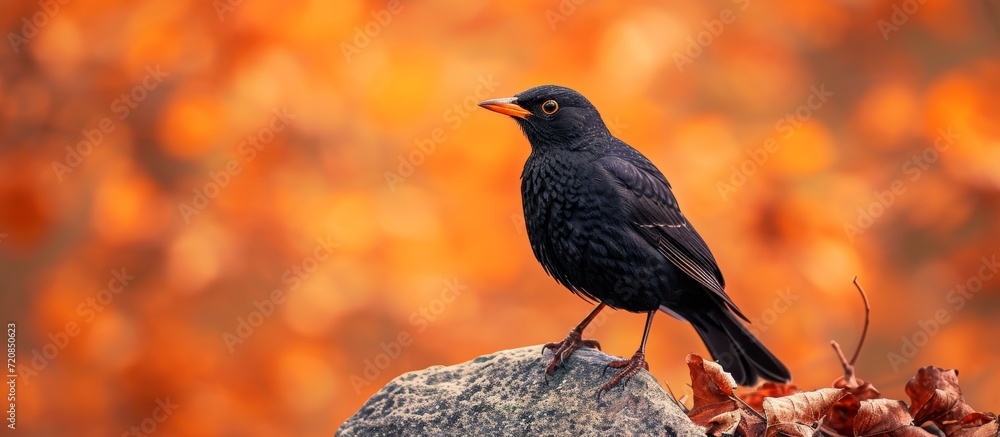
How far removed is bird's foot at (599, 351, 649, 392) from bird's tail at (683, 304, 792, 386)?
0.74 m

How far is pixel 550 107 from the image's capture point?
4.59 meters

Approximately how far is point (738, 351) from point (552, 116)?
1.55 m

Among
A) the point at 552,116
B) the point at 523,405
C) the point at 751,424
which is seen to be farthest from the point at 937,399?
the point at 552,116

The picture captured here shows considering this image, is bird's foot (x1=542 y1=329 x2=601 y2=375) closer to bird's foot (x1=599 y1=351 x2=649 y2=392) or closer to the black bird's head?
bird's foot (x1=599 y1=351 x2=649 y2=392)

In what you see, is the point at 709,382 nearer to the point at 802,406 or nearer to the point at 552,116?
the point at 802,406

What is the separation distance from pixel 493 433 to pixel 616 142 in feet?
5.59

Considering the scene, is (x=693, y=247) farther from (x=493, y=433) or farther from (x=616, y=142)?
(x=493, y=433)

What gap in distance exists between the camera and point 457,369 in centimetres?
438

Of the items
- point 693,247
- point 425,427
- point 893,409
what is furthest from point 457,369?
point 893,409

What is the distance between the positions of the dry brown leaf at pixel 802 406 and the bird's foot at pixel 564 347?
2.92 ft

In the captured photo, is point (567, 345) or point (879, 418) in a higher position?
point (567, 345)

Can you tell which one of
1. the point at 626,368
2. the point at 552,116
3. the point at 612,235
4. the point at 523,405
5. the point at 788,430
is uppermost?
the point at 552,116

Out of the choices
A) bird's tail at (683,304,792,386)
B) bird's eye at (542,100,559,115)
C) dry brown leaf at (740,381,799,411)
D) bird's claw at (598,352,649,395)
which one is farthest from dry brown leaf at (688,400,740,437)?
bird's eye at (542,100,559,115)

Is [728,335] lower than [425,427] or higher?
higher
